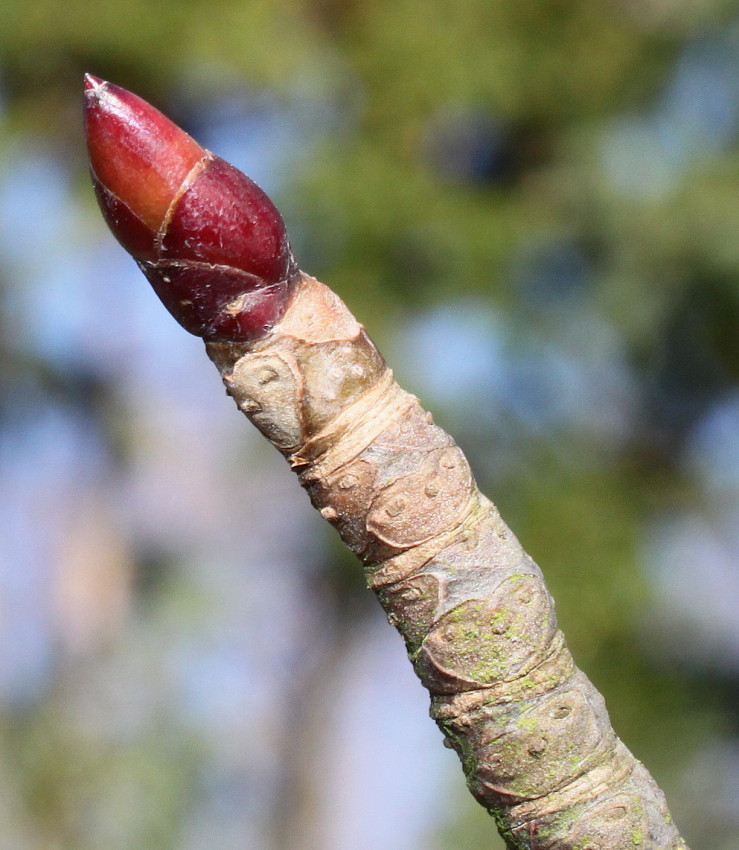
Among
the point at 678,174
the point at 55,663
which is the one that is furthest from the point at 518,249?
the point at 55,663

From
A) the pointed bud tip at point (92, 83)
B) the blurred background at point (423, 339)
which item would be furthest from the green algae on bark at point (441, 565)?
the blurred background at point (423, 339)

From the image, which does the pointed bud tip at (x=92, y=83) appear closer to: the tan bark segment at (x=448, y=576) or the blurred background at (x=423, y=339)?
the tan bark segment at (x=448, y=576)

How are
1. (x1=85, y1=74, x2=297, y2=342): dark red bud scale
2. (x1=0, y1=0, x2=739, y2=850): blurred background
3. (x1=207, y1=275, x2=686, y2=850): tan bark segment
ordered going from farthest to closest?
(x1=0, y1=0, x2=739, y2=850): blurred background → (x1=207, y1=275, x2=686, y2=850): tan bark segment → (x1=85, y1=74, x2=297, y2=342): dark red bud scale

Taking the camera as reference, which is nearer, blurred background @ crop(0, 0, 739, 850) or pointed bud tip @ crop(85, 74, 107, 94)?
pointed bud tip @ crop(85, 74, 107, 94)

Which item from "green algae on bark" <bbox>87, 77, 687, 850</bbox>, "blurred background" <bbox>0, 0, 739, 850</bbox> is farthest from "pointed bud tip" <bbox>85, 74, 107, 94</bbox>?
"blurred background" <bbox>0, 0, 739, 850</bbox>

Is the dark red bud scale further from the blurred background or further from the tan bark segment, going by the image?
the blurred background

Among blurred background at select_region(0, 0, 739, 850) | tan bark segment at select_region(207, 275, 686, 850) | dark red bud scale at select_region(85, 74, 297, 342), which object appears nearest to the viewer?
dark red bud scale at select_region(85, 74, 297, 342)

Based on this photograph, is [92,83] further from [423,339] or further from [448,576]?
[423,339]

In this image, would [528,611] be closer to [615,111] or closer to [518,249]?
[518,249]
